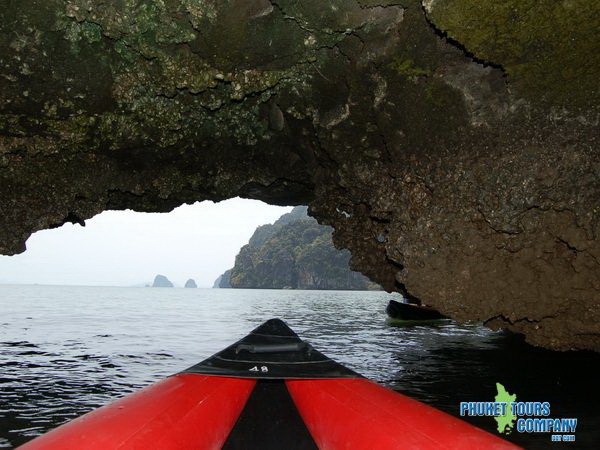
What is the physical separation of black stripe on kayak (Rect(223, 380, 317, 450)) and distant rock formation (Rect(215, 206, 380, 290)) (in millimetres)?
134280

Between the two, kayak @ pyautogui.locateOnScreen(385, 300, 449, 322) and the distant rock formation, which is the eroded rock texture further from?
the distant rock formation

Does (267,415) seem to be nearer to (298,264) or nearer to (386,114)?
(386,114)

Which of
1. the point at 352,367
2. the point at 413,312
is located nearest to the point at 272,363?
the point at 352,367

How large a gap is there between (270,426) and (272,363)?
85 centimetres

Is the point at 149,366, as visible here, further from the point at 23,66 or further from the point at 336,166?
the point at 23,66

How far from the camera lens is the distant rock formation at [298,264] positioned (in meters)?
148

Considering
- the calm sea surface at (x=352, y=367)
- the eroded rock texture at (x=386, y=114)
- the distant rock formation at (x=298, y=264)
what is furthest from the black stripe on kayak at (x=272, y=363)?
the distant rock formation at (x=298, y=264)

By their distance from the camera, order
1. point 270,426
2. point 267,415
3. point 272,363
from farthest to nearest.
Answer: point 267,415 → point 272,363 → point 270,426

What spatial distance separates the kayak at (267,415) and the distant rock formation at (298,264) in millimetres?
134860

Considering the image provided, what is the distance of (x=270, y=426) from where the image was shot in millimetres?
5902

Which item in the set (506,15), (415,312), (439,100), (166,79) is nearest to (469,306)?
(439,100)

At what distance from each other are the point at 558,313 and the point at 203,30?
7.59m

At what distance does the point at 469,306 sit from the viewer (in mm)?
7391

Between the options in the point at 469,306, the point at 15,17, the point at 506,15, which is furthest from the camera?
Answer: the point at 469,306
